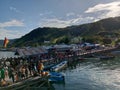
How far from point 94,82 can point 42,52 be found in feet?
99.6

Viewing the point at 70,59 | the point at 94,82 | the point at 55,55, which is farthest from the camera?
the point at 70,59

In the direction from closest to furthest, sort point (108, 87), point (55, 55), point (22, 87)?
point (22, 87), point (108, 87), point (55, 55)

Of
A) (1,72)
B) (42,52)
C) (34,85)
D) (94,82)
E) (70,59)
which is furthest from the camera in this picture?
(70,59)

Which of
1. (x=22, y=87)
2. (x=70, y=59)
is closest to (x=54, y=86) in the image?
(x=22, y=87)

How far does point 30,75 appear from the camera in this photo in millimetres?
43750

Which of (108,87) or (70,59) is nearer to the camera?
(108,87)

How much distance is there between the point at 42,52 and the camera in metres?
82.6

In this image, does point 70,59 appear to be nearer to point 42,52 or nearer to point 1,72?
point 42,52

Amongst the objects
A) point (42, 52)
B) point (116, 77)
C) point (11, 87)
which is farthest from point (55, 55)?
point (11, 87)

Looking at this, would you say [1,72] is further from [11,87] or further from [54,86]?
[54,86]

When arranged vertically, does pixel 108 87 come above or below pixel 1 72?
below

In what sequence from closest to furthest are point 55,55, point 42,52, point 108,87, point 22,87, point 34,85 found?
1. point 22,87
2. point 34,85
3. point 108,87
4. point 42,52
5. point 55,55

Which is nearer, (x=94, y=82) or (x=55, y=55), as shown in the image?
(x=94, y=82)

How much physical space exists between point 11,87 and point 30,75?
23.6ft
